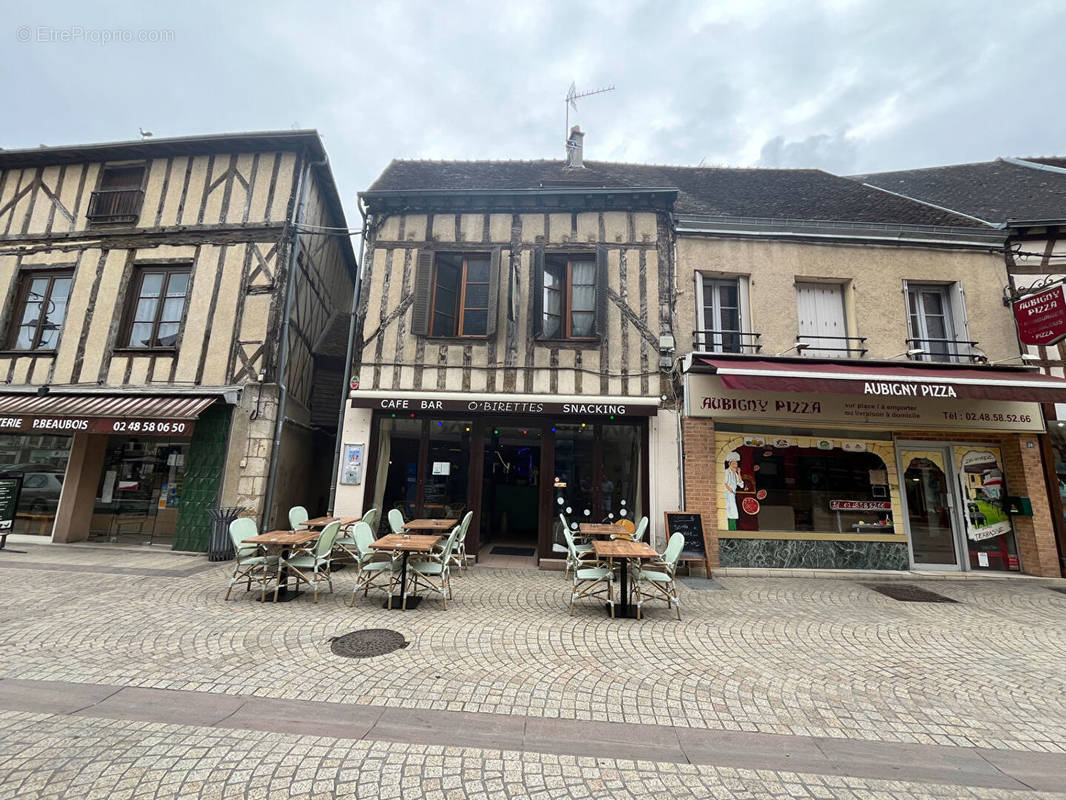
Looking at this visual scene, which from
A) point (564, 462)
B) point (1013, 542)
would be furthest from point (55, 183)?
point (1013, 542)

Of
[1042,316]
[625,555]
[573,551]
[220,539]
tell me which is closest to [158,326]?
[220,539]

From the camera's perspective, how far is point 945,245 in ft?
25.8

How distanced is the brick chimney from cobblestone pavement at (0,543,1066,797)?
28.4 ft

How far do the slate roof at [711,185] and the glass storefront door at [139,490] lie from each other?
6.35 meters

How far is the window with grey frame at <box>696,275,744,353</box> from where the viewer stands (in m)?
7.71

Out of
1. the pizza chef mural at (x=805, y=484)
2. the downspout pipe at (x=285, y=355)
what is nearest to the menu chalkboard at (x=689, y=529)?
the pizza chef mural at (x=805, y=484)

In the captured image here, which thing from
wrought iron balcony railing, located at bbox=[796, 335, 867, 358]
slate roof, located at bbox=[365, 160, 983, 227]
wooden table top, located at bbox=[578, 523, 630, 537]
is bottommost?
wooden table top, located at bbox=[578, 523, 630, 537]

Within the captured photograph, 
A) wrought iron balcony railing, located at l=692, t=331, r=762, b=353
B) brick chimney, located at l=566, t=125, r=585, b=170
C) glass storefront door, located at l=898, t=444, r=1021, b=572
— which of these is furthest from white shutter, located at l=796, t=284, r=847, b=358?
brick chimney, located at l=566, t=125, r=585, b=170

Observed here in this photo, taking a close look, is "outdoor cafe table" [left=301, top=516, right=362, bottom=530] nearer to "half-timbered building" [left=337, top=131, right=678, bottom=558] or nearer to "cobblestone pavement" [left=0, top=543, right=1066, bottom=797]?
"half-timbered building" [left=337, top=131, right=678, bottom=558]

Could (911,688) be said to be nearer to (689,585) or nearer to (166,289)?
(689,585)

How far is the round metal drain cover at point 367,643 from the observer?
372 centimetres

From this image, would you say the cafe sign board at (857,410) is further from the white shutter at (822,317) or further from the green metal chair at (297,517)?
the green metal chair at (297,517)

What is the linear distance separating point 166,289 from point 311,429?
149 inches

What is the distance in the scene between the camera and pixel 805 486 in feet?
24.4
